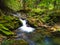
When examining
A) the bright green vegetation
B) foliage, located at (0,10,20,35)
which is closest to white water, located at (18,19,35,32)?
→ the bright green vegetation

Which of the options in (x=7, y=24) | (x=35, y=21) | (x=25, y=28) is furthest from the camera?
(x=35, y=21)

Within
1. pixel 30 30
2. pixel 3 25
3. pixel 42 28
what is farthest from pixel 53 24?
pixel 3 25

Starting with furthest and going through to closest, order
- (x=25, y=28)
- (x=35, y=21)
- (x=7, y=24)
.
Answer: (x=35, y=21) → (x=25, y=28) → (x=7, y=24)

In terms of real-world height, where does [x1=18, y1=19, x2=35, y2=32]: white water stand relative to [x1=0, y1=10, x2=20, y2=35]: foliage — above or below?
below

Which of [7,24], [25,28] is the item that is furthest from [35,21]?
[7,24]

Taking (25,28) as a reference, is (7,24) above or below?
above

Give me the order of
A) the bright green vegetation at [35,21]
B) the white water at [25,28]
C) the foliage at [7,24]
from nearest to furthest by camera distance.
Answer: the foliage at [7,24]
the bright green vegetation at [35,21]
the white water at [25,28]

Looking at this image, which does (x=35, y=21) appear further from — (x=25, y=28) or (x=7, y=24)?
(x=7, y=24)

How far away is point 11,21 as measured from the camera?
19.4 meters

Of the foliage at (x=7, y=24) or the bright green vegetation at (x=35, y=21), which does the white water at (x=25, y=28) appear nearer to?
the bright green vegetation at (x=35, y=21)

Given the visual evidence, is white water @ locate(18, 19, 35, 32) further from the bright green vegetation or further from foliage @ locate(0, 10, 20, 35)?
foliage @ locate(0, 10, 20, 35)

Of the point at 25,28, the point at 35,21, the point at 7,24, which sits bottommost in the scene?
the point at 25,28

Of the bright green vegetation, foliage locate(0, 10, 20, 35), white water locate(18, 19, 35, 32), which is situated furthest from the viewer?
white water locate(18, 19, 35, 32)

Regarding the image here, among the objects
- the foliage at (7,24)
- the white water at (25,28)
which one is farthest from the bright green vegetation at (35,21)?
the white water at (25,28)
